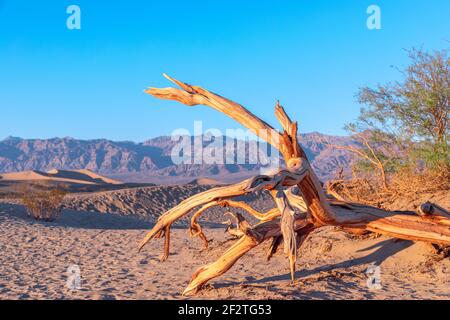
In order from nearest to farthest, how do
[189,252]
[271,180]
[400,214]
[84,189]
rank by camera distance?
[271,180], [400,214], [189,252], [84,189]

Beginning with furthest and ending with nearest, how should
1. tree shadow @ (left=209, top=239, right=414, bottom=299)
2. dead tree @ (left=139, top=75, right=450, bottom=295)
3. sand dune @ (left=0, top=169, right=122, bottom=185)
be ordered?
sand dune @ (left=0, top=169, right=122, bottom=185) → tree shadow @ (left=209, top=239, right=414, bottom=299) → dead tree @ (left=139, top=75, right=450, bottom=295)

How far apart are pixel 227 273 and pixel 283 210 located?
3183 millimetres

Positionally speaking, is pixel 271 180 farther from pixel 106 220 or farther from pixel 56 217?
pixel 106 220

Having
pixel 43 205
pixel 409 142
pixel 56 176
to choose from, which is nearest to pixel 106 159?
pixel 56 176

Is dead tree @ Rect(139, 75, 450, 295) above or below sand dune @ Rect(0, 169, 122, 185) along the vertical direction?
below

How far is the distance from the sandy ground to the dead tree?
67 cm

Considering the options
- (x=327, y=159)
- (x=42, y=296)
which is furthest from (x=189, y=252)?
(x=327, y=159)

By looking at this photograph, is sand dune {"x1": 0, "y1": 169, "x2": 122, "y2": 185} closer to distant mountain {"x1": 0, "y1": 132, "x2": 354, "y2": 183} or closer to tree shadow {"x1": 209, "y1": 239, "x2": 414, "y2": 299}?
tree shadow {"x1": 209, "y1": 239, "x2": 414, "y2": 299}

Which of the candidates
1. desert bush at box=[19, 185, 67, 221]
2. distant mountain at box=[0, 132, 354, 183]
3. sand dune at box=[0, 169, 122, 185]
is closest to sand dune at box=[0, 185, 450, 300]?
desert bush at box=[19, 185, 67, 221]

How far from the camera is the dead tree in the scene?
18.2 ft

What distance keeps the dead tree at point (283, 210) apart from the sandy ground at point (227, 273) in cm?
67

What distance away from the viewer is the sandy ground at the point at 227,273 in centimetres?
687

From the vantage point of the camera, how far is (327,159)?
98.4 meters
